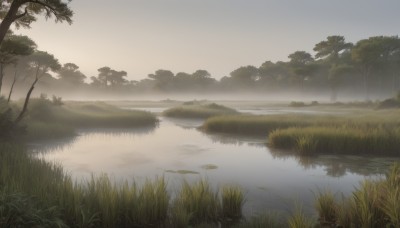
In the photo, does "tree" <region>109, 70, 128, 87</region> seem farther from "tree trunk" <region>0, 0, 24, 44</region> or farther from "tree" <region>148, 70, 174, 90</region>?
"tree trunk" <region>0, 0, 24, 44</region>

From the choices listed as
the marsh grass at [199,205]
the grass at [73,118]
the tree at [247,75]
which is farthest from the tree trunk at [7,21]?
the tree at [247,75]

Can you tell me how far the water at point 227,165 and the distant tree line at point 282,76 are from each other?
1428 centimetres

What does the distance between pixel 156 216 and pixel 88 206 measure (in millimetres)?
1568

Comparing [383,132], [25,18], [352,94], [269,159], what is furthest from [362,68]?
[25,18]

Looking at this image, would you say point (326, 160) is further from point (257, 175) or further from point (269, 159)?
point (257, 175)

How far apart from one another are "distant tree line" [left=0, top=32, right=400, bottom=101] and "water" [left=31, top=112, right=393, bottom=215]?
14283 millimetres

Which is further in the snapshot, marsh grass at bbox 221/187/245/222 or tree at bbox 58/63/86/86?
tree at bbox 58/63/86/86

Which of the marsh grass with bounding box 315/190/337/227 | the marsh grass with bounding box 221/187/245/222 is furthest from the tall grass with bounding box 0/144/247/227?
the marsh grass with bounding box 315/190/337/227

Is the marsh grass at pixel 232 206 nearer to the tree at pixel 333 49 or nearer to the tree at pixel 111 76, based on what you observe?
the tree at pixel 333 49

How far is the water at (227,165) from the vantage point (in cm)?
1207

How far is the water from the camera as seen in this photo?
12.1 meters

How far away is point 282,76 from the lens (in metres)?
116

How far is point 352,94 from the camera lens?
95125 mm

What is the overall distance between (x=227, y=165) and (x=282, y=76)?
340ft
